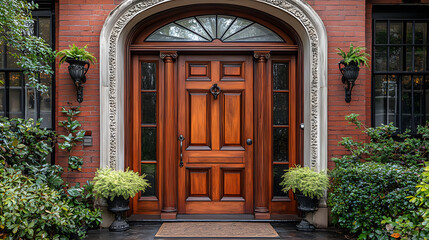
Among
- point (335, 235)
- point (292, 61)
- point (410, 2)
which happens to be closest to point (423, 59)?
point (410, 2)

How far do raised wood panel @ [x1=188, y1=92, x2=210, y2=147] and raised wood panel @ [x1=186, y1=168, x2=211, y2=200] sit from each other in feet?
1.39

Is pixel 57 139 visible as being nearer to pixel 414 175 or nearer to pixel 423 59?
pixel 414 175

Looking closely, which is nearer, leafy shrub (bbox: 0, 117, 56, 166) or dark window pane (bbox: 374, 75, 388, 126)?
leafy shrub (bbox: 0, 117, 56, 166)

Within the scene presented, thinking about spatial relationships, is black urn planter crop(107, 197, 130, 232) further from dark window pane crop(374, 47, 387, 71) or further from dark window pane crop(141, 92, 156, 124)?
dark window pane crop(374, 47, 387, 71)

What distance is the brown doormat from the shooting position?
415cm

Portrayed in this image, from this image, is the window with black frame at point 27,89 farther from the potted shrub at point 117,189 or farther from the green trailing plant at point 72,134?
the potted shrub at point 117,189

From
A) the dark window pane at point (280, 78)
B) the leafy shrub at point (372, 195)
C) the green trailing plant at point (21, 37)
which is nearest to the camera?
the leafy shrub at point (372, 195)

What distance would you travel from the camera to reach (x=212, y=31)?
195 inches

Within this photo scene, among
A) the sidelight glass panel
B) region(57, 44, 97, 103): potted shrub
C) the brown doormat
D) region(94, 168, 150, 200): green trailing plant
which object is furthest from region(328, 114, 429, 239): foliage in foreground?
region(57, 44, 97, 103): potted shrub

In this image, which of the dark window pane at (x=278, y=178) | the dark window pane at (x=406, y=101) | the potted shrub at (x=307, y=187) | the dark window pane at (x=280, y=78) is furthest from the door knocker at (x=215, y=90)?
the dark window pane at (x=406, y=101)

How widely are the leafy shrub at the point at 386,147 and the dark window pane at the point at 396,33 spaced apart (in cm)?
135

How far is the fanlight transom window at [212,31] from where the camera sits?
4.93 m

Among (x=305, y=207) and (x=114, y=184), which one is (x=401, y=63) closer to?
(x=305, y=207)

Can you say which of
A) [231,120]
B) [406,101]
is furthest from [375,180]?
[231,120]
